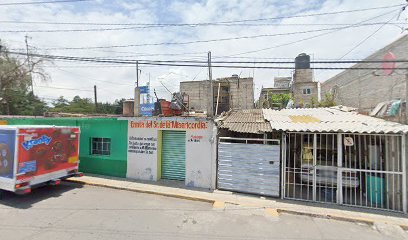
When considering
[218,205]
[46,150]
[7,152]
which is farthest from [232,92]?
[7,152]

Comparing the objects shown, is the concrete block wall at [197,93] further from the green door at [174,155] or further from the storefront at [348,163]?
the storefront at [348,163]

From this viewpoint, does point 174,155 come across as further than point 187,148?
Yes

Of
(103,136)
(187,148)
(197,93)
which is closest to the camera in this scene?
(187,148)

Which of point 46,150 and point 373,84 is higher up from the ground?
point 373,84

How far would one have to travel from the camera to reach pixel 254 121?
916 centimetres

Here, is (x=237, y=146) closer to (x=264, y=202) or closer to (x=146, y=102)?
(x=264, y=202)

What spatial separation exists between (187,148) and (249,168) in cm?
253

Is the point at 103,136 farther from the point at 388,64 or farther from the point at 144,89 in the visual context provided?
the point at 388,64

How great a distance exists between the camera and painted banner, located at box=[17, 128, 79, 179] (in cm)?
739

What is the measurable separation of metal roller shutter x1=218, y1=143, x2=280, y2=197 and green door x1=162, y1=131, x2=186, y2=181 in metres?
1.73

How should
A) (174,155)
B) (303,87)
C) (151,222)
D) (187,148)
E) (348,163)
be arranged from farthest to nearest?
(303,87) → (174,155) → (187,148) → (348,163) → (151,222)

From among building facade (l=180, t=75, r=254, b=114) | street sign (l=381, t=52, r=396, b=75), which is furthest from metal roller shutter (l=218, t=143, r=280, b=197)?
building facade (l=180, t=75, r=254, b=114)

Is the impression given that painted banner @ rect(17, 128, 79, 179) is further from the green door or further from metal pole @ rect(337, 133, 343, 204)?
metal pole @ rect(337, 133, 343, 204)

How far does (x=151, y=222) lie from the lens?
6113mm
